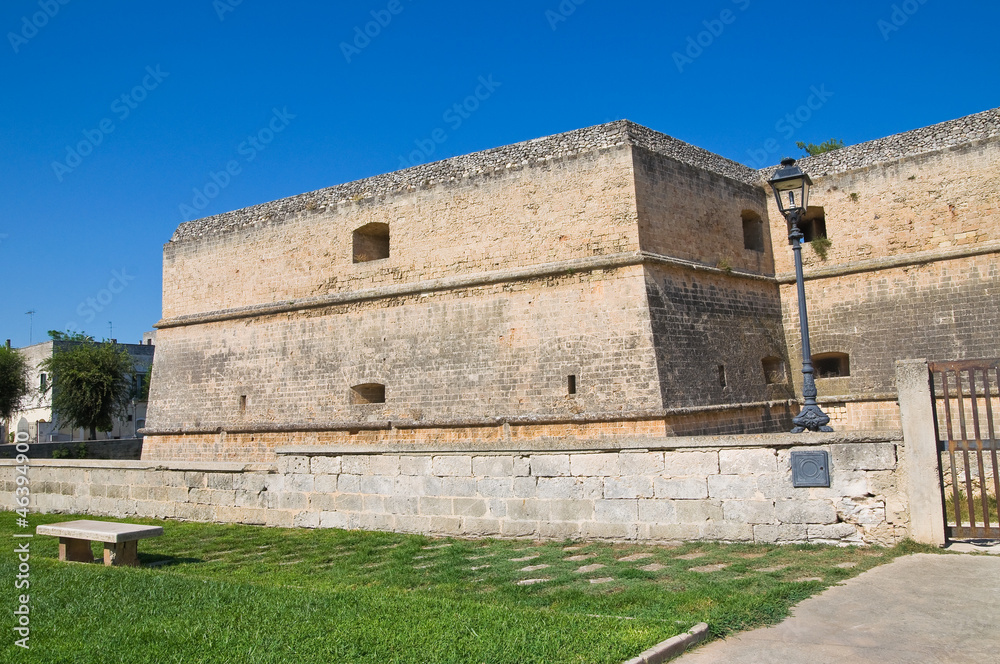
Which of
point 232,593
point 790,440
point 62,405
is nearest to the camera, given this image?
point 232,593

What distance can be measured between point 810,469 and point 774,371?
777cm

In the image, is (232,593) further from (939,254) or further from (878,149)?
(878,149)

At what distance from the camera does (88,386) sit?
81.7ft

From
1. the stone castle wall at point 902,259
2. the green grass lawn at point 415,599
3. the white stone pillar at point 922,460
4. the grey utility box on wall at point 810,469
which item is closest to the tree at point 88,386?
the green grass lawn at point 415,599

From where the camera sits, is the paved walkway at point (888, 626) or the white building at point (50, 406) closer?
the paved walkway at point (888, 626)

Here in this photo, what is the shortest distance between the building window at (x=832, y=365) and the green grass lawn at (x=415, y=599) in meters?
7.92

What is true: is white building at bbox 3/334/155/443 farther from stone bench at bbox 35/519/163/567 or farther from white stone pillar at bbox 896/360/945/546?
white stone pillar at bbox 896/360/945/546

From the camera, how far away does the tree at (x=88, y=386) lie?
2488 cm

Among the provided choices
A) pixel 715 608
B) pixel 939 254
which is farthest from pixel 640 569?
pixel 939 254

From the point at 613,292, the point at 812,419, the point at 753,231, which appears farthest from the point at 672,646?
the point at 753,231

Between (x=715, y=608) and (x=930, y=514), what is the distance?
236cm

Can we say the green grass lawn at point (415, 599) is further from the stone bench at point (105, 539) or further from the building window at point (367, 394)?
the building window at point (367, 394)

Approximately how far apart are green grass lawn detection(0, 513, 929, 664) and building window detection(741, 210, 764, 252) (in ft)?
29.0

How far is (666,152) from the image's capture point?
12.1 m
